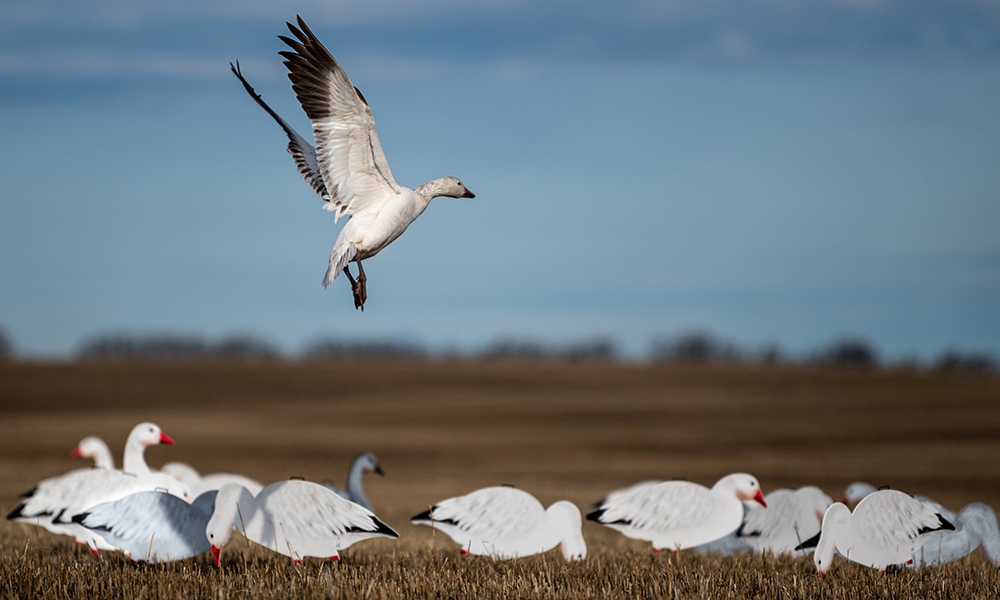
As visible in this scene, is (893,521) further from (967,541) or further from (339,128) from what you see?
(339,128)

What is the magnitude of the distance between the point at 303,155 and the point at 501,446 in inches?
1152

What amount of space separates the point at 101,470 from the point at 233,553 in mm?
2614

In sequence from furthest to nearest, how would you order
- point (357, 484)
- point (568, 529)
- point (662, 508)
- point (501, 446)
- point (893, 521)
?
point (501, 446) < point (357, 484) < point (662, 508) < point (568, 529) < point (893, 521)

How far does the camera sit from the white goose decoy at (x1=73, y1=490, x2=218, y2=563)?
Result: 23.9 feet

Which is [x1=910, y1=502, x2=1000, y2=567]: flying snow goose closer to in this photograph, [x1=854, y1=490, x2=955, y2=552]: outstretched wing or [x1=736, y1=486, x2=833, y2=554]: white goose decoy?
[x1=736, y1=486, x2=833, y2=554]: white goose decoy

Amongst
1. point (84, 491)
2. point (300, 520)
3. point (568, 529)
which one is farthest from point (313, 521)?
point (84, 491)

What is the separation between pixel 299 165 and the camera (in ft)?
26.5

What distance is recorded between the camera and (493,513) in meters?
8.30

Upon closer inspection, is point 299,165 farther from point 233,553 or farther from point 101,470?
point 101,470

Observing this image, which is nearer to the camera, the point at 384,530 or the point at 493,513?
the point at 384,530

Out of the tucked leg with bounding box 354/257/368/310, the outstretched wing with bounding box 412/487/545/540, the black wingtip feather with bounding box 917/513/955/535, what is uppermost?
the tucked leg with bounding box 354/257/368/310

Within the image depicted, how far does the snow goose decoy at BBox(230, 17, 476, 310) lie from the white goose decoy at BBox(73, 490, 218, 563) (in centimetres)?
277

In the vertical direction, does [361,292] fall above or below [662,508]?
above

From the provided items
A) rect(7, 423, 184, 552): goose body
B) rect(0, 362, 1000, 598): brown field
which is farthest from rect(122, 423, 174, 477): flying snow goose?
rect(0, 362, 1000, 598): brown field
